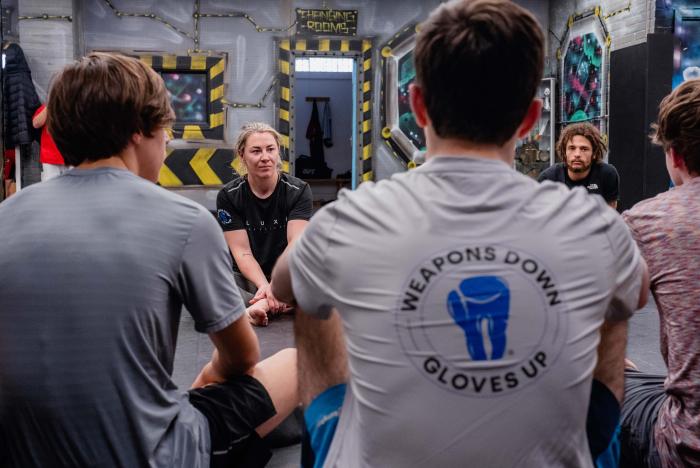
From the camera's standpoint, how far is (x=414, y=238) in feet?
3.27

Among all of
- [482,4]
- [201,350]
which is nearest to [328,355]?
[482,4]

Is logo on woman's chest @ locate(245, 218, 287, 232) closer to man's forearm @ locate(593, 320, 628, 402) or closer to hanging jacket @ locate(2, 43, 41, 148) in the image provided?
man's forearm @ locate(593, 320, 628, 402)

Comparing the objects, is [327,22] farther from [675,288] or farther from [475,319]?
[475,319]

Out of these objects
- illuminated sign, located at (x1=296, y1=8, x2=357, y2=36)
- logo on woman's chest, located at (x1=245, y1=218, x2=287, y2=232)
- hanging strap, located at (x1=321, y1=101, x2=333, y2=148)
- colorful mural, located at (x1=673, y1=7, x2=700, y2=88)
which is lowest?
logo on woman's chest, located at (x1=245, y1=218, x2=287, y2=232)

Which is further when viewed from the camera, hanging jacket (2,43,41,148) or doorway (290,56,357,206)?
doorway (290,56,357,206)

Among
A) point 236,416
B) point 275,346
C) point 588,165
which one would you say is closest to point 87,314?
point 236,416

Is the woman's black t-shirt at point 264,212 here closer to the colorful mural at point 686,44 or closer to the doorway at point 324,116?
the colorful mural at point 686,44

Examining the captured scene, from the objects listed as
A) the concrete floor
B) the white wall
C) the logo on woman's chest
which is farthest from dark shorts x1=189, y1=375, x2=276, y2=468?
the white wall

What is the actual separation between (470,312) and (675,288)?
810 millimetres

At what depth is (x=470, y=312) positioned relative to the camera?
98 cm

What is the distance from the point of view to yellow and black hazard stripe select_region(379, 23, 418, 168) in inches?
330

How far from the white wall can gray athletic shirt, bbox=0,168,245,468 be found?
10953mm

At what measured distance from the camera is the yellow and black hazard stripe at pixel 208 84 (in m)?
7.95

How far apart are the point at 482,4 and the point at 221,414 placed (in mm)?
1083
